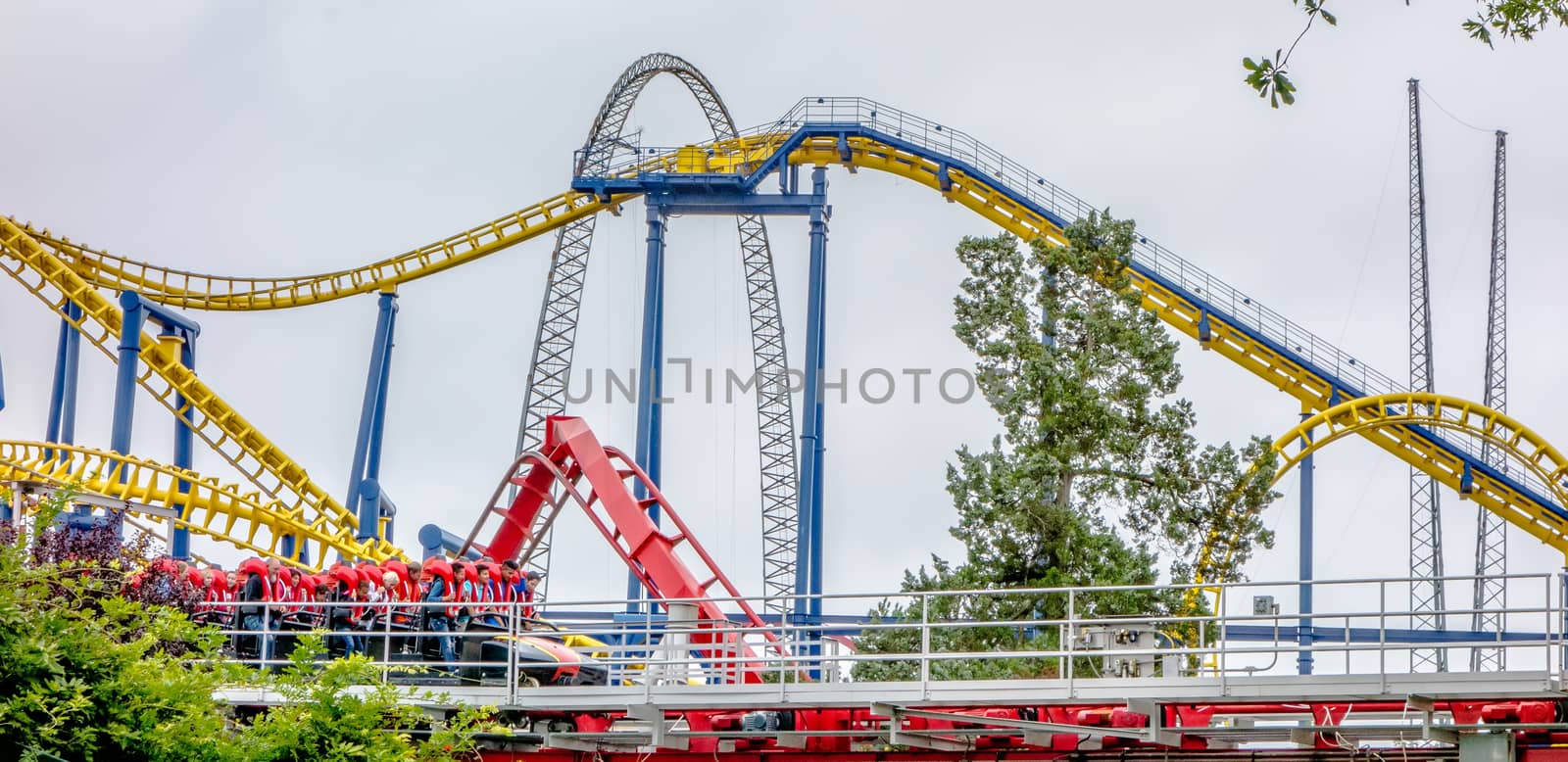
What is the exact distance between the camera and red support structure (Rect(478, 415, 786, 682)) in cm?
2136

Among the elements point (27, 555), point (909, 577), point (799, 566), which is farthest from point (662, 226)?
point (27, 555)

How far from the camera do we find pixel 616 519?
22.0 meters

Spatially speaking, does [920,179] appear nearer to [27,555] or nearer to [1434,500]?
[1434,500]

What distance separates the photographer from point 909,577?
82.1ft

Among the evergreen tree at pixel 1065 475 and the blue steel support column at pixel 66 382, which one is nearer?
the evergreen tree at pixel 1065 475

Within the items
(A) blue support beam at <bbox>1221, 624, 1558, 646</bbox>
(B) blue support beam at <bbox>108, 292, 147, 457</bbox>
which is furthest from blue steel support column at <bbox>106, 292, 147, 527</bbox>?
(A) blue support beam at <bbox>1221, 624, 1558, 646</bbox>

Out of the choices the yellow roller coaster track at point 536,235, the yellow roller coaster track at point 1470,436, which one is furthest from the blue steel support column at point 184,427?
the yellow roller coaster track at point 1470,436

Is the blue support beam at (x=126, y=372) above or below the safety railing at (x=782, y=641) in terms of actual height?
above

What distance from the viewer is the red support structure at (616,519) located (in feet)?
70.1

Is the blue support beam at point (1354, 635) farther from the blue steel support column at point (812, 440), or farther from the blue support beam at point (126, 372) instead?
the blue support beam at point (126, 372)

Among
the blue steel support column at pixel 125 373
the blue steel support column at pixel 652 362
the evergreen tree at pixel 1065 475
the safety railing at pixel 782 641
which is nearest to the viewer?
the safety railing at pixel 782 641

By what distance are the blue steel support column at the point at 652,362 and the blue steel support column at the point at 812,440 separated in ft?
9.06

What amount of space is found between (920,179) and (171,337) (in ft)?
44.6

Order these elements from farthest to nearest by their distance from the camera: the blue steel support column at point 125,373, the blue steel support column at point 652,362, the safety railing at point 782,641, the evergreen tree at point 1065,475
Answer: the blue steel support column at point 652,362, the blue steel support column at point 125,373, the evergreen tree at point 1065,475, the safety railing at point 782,641
